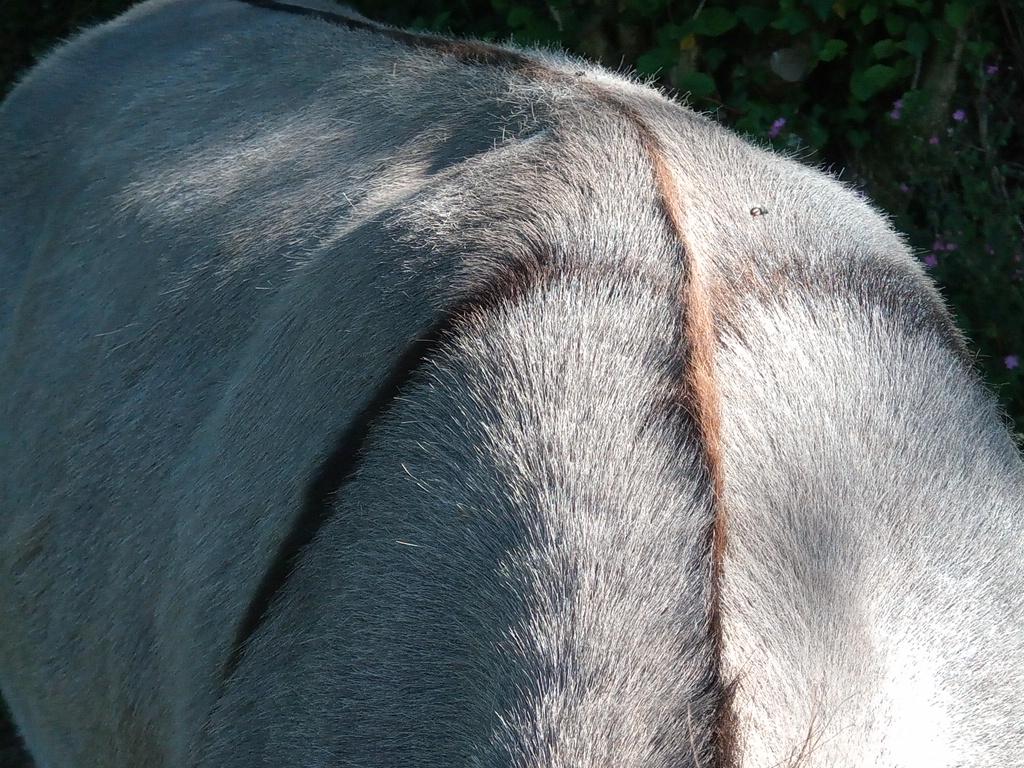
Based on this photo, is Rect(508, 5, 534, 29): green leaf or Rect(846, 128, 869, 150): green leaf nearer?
Rect(846, 128, 869, 150): green leaf

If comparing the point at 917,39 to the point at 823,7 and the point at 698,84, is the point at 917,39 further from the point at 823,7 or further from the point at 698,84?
the point at 698,84

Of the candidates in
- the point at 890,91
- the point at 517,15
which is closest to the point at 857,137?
the point at 890,91

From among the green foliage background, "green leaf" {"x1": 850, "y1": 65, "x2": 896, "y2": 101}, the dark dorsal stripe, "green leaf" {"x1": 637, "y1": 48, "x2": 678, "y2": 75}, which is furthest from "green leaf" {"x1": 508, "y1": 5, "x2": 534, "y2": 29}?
the dark dorsal stripe

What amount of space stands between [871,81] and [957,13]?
14.9 inches

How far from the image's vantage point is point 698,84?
4.57 metres

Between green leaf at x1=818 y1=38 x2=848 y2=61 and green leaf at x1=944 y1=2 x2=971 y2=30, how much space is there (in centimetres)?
38

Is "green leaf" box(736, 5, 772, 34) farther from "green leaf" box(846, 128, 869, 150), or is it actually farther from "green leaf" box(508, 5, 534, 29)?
"green leaf" box(508, 5, 534, 29)

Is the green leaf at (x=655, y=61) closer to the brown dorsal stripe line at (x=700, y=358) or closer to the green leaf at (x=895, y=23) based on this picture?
the green leaf at (x=895, y=23)

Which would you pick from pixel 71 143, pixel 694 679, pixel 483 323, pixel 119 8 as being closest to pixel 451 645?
pixel 694 679

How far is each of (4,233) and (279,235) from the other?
4.41ft

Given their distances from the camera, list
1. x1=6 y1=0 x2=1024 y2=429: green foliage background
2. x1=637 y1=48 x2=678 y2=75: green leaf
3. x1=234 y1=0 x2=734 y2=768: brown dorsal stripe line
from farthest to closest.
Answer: x1=637 y1=48 x2=678 y2=75: green leaf, x1=6 y1=0 x2=1024 y2=429: green foliage background, x1=234 y1=0 x2=734 y2=768: brown dorsal stripe line

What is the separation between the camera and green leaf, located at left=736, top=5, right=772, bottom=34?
4.51 meters

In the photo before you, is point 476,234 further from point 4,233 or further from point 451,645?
point 4,233

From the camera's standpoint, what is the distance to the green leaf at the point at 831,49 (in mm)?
4375
